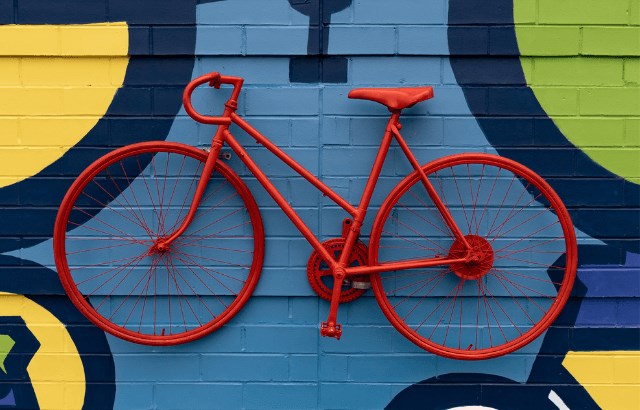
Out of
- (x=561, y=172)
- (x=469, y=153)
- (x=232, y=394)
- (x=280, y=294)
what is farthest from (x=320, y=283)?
(x=561, y=172)

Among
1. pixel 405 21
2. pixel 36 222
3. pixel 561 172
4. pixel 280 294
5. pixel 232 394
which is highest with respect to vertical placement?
pixel 405 21

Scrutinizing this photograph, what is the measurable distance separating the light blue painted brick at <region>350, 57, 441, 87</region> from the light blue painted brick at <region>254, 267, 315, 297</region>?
94cm

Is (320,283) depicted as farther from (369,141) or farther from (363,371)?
(369,141)

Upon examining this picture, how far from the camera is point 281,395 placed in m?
3.45

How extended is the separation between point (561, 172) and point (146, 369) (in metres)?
2.18

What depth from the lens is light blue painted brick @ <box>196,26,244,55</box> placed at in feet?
10.9

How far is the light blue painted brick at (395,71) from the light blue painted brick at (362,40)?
4cm

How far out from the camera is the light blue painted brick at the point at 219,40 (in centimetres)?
331

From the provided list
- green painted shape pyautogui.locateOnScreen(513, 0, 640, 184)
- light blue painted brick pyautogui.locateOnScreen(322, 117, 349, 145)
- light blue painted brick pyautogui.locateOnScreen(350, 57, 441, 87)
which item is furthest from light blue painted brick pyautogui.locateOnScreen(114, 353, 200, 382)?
green painted shape pyautogui.locateOnScreen(513, 0, 640, 184)

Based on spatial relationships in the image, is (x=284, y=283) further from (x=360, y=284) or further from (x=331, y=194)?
(x=331, y=194)

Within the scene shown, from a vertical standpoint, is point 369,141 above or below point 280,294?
above

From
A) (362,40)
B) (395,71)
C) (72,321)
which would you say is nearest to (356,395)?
(72,321)

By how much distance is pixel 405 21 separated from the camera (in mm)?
3309

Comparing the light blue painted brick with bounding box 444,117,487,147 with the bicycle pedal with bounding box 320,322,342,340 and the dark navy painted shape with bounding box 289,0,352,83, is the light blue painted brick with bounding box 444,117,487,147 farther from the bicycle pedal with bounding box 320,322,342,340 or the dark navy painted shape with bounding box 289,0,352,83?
the bicycle pedal with bounding box 320,322,342,340
